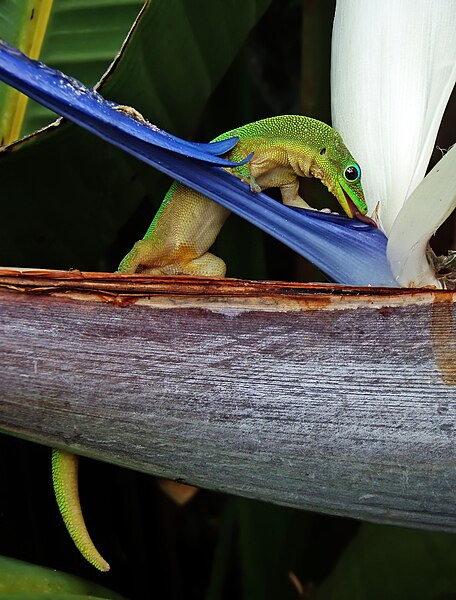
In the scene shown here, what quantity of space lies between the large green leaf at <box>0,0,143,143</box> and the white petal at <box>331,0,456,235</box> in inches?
10.8

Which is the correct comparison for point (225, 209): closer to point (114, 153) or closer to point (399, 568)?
point (114, 153)

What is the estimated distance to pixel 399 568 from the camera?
2.38 ft

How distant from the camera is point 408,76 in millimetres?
635

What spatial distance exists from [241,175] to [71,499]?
33cm

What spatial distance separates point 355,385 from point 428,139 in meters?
0.27

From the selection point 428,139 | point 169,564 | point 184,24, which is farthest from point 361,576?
point 184,24

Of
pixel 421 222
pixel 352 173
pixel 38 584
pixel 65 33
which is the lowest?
pixel 38 584

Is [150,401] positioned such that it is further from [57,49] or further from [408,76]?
[57,49]

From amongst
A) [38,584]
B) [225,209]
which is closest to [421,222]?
[225,209]

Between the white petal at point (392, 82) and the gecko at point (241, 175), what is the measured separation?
8cm

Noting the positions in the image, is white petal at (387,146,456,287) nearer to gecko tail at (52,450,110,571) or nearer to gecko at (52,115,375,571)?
gecko at (52,115,375,571)

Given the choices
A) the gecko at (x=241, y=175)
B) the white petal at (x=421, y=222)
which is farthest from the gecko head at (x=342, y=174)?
the white petal at (x=421, y=222)

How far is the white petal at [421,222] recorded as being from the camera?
0.53 metres

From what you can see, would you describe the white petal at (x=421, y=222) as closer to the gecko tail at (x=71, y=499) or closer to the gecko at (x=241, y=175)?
the gecko at (x=241, y=175)
